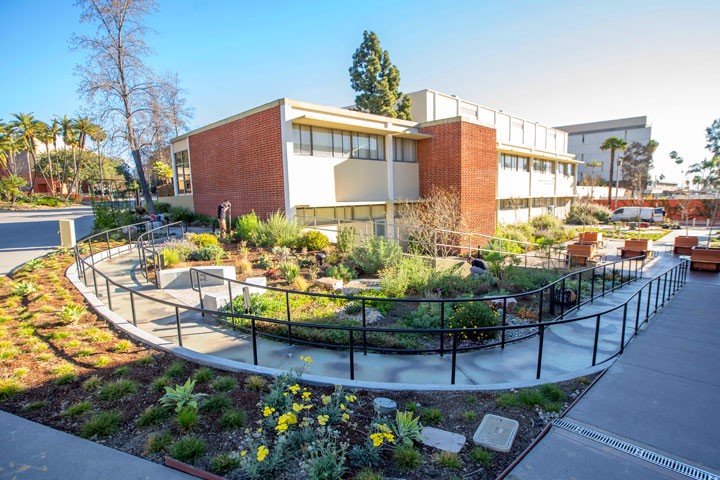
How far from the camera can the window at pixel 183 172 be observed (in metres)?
21.2

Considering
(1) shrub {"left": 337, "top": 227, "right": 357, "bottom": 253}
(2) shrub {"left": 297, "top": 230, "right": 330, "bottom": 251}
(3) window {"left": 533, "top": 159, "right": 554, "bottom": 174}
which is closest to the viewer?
(1) shrub {"left": 337, "top": 227, "right": 357, "bottom": 253}

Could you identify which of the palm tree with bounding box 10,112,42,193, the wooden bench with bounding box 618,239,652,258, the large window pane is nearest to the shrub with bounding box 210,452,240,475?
the large window pane

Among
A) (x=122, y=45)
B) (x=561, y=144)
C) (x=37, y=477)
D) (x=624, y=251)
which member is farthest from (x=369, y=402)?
(x=561, y=144)

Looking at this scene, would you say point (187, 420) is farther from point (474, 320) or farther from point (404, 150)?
point (404, 150)

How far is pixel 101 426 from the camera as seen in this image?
3.54 metres

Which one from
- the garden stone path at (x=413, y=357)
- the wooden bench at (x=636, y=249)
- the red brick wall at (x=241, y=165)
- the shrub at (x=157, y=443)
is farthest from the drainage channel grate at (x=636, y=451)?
the wooden bench at (x=636, y=249)

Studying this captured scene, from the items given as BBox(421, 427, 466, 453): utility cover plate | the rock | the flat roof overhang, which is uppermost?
the flat roof overhang

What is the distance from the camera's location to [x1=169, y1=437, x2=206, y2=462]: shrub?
3141 millimetres

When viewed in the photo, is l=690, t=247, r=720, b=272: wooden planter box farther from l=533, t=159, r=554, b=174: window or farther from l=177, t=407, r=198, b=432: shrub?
l=177, t=407, r=198, b=432: shrub

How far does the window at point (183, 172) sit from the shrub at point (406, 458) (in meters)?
20.9

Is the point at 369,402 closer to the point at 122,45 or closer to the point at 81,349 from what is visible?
the point at 81,349

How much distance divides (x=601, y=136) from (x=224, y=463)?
82.3 m

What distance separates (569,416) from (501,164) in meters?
22.8

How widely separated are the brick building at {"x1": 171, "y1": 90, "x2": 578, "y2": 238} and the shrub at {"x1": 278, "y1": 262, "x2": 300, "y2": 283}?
4711mm
